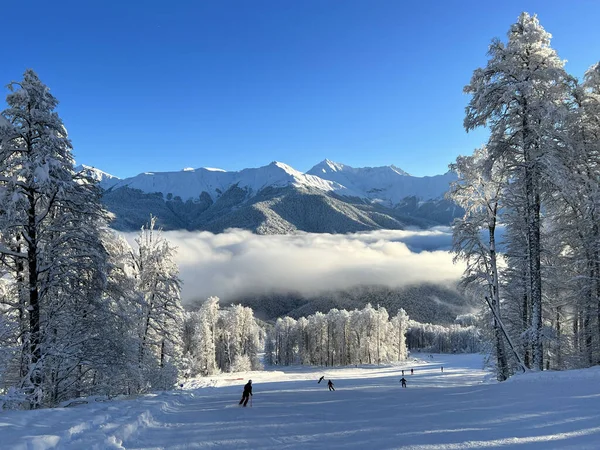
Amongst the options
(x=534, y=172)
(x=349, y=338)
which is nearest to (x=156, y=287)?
(x=534, y=172)

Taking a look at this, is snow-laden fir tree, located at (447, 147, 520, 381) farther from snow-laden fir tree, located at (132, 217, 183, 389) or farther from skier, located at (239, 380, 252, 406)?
snow-laden fir tree, located at (132, 217, 183, 389)

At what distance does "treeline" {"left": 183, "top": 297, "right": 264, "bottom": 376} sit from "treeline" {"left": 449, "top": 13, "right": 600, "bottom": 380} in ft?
186

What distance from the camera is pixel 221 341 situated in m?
84.9

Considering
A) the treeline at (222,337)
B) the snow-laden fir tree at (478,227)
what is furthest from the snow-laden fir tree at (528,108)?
the treeline at (222,337)

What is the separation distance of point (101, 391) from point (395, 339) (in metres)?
98.5

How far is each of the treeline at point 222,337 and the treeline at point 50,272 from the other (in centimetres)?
5254

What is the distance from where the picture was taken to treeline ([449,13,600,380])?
15891 millimetres

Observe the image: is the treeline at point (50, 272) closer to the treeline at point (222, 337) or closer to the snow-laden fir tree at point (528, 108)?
the snow-laden fir tree at point (528, 108)

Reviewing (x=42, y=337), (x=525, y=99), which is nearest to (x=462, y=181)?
(x=525, y=99)

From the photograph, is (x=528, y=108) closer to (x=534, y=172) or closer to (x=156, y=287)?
(x=534, y=172)

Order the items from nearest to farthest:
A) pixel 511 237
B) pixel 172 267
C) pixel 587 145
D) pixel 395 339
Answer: pixel 587 145
pixel 511 237
pixel 172 267
pixel 395 339

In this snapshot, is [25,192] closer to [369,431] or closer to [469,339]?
[369,431]

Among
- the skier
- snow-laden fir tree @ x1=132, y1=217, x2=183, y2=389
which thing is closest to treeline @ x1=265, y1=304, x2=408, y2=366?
snow-laden fir tree @ x1=132, y1=217, x2=183, y2=389

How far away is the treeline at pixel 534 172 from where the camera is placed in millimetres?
15891
